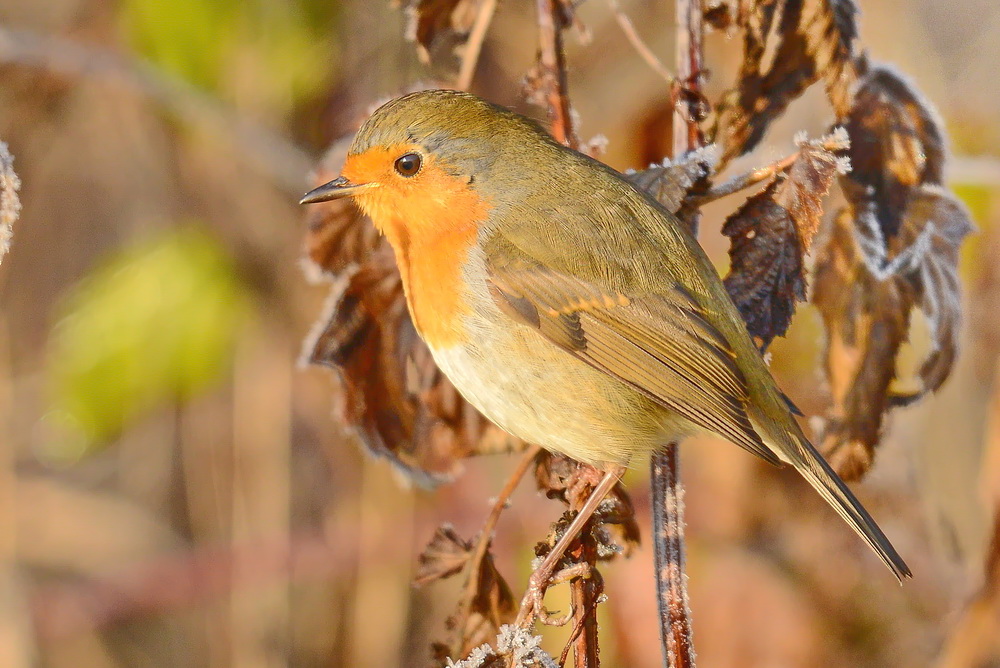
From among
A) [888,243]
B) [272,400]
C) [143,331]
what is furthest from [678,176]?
[272,400]

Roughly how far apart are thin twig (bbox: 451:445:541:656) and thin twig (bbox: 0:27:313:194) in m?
1.60

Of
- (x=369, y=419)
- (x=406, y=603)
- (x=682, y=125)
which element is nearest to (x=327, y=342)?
(x=369, y=419)

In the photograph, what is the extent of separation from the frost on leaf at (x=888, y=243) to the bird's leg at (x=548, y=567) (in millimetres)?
552

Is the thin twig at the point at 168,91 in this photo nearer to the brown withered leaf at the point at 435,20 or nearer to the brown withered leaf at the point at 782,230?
the brown withered leaf at the point at 435,20

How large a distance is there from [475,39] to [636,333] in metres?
0.68

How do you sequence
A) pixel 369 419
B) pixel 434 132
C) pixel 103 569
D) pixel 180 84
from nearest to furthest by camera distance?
1. pixel 434 132
2. pixel 369 419
3. pixel 180 84
4. pixel 103 569

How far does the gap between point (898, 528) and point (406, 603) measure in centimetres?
173

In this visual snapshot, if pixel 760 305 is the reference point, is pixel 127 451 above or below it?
above

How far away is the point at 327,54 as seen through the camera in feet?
10.5

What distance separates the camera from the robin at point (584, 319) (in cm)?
175

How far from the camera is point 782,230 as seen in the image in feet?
5.34

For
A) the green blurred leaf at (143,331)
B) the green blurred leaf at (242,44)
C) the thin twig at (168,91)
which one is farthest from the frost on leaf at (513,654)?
the green blurred leaf at (242,44)

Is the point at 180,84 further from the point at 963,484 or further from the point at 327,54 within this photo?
the point at 963,484

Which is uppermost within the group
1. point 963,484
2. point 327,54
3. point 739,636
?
point 327,54
